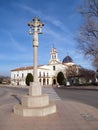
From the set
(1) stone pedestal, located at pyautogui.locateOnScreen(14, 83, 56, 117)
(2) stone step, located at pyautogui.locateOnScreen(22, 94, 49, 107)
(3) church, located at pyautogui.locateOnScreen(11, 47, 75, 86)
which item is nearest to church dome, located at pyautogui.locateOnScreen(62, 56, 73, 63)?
(3) church, located at pyautogui.locateOnScreen(11, 47, 75, 86)

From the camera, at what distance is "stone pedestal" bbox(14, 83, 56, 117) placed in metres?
9.77

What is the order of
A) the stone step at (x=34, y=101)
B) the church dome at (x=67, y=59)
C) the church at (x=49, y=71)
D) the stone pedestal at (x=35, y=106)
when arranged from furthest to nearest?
1. the church dome at (x=67, y=59)
2. the church at (x=49, y=71)
3. the stone step at (x=34, y=101)
4. the stone pedestal at (x=35, y=106)

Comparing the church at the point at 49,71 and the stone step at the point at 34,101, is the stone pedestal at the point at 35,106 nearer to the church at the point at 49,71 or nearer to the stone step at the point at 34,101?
the stone step at the point at 34,101

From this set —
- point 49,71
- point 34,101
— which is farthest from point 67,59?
point 34,101

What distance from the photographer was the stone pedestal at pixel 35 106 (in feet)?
32.0

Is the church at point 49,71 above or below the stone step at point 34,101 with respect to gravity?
above

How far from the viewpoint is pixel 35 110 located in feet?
32.0

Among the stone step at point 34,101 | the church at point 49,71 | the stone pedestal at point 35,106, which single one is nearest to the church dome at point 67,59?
the church at point 49,71

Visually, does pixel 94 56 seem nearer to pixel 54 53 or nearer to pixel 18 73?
pixel 54 53

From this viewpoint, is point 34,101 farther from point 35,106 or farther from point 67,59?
point 67,59

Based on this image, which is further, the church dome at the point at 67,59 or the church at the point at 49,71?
the church dome at the point at 67,59

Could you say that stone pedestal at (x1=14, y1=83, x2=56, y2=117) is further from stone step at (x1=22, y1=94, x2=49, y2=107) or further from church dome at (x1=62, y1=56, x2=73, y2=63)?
church dome at (x1=62, y1=56, x2=73, y2=63)

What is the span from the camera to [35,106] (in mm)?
10586

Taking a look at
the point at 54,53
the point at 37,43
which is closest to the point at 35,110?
the point at 37,43
